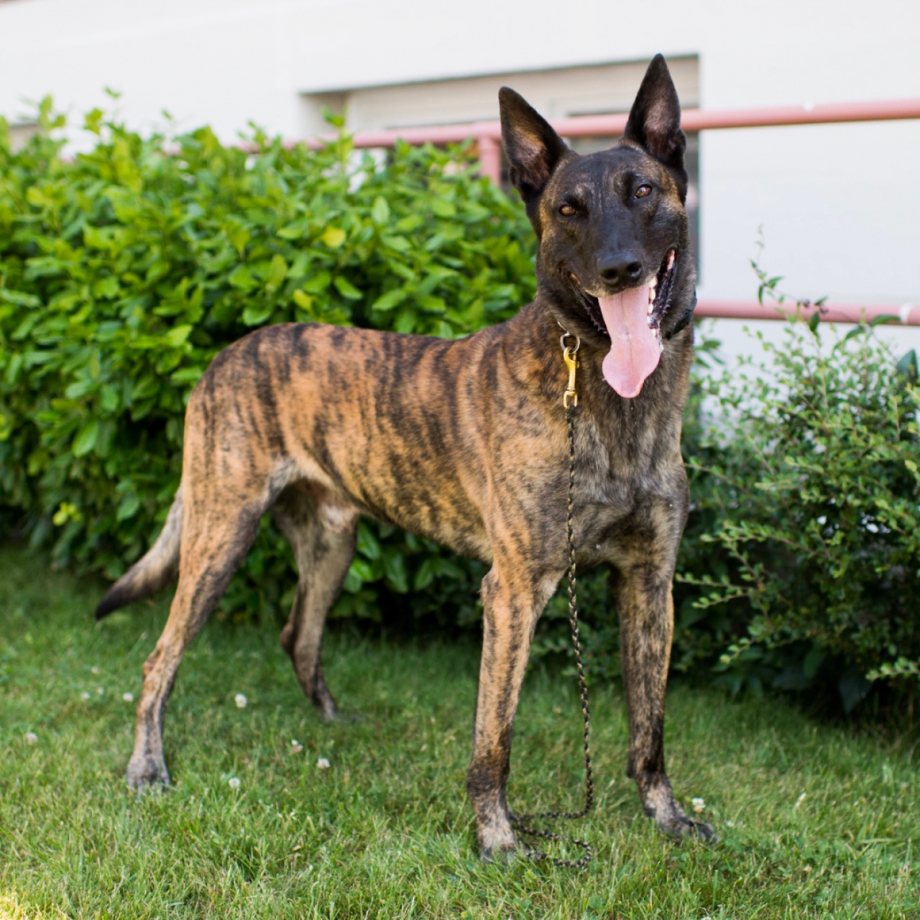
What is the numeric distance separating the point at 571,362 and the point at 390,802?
1.46 m

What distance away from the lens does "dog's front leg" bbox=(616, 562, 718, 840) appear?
293cm

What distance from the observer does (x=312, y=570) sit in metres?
3.72

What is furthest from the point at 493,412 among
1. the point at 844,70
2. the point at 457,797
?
the point at 844,70

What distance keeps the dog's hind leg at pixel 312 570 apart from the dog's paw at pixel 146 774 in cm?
66

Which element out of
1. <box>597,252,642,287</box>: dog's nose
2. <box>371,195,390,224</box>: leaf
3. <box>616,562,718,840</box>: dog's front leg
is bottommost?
<box>616,562,718,840</box>: dog's front leg

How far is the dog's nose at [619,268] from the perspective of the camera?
A: 235 cm

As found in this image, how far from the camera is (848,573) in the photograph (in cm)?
337

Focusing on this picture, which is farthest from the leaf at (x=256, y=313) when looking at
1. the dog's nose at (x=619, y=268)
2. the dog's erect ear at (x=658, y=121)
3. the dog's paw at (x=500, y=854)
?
the dog's paw at (x=500, y=854)

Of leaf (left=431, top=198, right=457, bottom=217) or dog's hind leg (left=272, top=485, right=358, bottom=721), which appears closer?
dog's hind leg (left=272, top=485, right=358, bottom=721)

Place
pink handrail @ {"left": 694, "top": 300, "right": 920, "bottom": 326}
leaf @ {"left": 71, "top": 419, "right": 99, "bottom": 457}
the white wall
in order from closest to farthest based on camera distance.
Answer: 1. pink handrail @ {"left": 694, "top": 300, "right": 920, "bottom": 326}
2. leaf @ {"left": 71, "top": 419, "right": 99, "bottom": 457}
3. the white wall

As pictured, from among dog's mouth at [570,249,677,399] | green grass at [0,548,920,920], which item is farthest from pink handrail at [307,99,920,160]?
green grass at [0,548,920,920]

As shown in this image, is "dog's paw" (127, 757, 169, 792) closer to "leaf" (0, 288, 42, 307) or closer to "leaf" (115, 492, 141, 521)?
"leaf" (115, 492, 141, 521)

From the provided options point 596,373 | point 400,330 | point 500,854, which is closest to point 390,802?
point 500,854

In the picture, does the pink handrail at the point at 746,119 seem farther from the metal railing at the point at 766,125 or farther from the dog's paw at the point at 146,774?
the dog's paw at the point at 146,774
